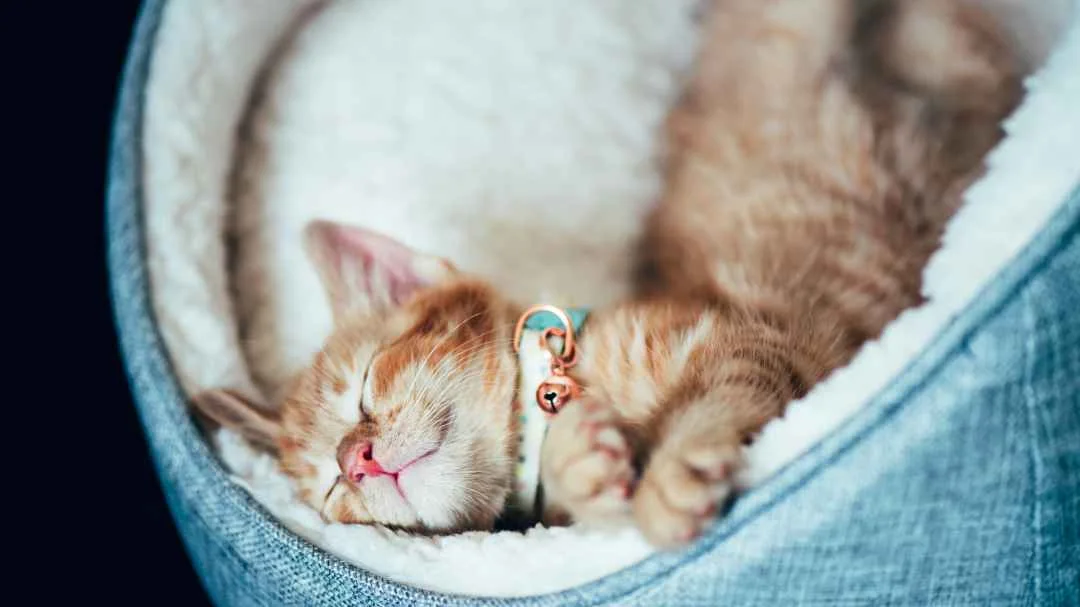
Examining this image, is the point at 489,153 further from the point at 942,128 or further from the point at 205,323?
the point at 942,128

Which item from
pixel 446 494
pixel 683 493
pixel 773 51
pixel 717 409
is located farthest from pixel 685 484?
pixel 773 51

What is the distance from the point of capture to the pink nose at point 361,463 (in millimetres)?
958

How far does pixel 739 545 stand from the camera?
717mm

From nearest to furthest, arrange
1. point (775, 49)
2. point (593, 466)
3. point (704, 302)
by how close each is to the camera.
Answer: point (593, 466) → point (704, 302) → point (775, 49)

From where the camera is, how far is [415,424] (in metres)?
1.01

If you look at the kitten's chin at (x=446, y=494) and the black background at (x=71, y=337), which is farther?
the black background at (x=71, y=337)

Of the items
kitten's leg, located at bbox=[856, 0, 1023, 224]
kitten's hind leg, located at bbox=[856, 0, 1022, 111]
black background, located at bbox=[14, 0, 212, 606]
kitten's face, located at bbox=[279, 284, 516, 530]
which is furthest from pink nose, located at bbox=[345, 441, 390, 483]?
kitten's hind leg, located at bbox=[856, 0, 1022, 111]

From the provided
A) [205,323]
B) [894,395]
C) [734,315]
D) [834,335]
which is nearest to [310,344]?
[205,323]

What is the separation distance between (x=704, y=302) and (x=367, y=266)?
1.48ft

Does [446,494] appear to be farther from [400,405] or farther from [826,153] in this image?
[826,153]

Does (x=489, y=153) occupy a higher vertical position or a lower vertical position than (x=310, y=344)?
higher

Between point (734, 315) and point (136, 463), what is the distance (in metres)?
1.00


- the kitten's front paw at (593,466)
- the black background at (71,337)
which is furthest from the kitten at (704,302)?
the black background at (71,337)

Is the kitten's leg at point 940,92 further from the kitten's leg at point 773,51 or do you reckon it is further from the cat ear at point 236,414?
the cat ear at point 236,414
